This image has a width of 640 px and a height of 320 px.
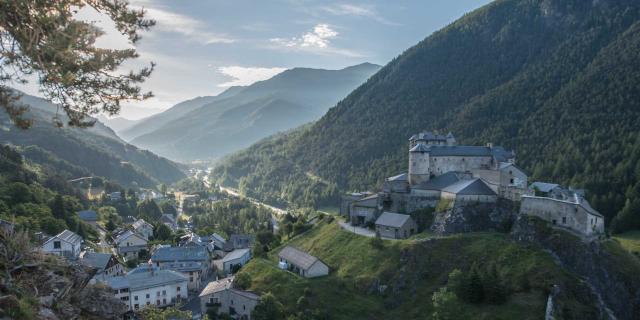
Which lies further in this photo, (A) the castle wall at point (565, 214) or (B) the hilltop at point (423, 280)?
(A) the castle wall at point (565, 214)

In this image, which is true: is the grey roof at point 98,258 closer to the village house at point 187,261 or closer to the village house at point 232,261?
the village house at point 187,261

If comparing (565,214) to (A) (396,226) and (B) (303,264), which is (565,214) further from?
(B) (303,264)

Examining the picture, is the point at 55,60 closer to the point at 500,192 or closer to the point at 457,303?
the point at 457,303

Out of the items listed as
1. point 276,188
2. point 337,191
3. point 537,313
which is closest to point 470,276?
point 537,313

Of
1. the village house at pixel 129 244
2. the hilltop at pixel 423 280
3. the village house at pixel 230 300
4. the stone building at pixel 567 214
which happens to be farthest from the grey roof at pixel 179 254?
the stone building at pixel 567 214

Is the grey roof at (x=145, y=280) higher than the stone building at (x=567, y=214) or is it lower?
lower

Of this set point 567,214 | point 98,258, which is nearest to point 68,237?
point 98,258
